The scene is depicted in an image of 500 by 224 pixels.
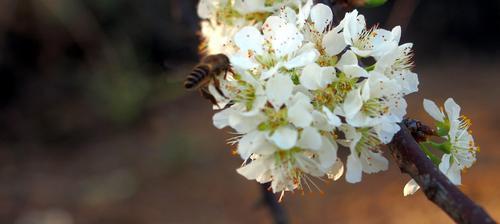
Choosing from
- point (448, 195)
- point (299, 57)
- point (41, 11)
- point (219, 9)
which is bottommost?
point (448, 195)

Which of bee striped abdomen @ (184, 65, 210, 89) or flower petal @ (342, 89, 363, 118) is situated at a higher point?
bee striped abdomen @ (184, 65, 210, 89)

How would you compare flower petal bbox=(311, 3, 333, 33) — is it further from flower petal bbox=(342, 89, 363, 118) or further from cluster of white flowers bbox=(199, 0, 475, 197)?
flower petal bbox=(342, 89, 363, 118)

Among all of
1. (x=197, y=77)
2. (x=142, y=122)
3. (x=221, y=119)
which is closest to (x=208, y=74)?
(x=197, y=77)

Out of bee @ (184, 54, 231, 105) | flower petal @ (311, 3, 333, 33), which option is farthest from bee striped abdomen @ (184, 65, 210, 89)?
flower petal @ (311, 3, 333, 33)

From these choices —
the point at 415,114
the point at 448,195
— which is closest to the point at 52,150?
the point at 415,114

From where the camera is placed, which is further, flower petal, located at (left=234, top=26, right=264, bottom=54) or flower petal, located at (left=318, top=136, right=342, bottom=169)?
flower petal, located at (left=234, top=26, right=264, bottom=54)

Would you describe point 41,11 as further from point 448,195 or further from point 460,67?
point 448,195
